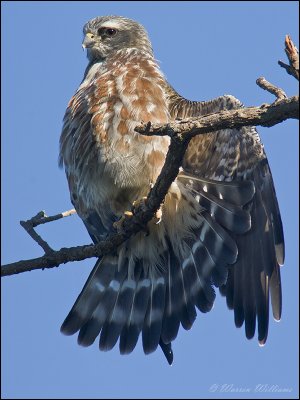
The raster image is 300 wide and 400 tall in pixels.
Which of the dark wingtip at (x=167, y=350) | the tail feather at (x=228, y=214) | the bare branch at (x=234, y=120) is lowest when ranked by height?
the dark wingtip at (x=167, y=350)

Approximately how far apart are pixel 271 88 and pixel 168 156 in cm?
73

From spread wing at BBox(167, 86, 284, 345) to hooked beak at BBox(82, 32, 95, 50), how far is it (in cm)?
153

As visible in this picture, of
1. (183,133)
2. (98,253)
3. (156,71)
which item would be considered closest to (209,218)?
(98,253)

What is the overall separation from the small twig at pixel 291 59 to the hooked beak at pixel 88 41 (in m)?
3.58

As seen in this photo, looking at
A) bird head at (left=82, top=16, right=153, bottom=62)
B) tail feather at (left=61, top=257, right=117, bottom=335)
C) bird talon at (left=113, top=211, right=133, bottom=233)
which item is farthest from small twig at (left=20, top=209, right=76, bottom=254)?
bird head at (left=82, top=16, right=153, bottom=62)

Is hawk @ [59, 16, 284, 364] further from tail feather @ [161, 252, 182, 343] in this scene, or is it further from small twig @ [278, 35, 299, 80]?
small twig @ [278, 35, 299, 80]

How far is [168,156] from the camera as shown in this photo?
178 inches

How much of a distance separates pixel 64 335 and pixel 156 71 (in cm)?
221

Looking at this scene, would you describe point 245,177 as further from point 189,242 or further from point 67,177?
point 67,177

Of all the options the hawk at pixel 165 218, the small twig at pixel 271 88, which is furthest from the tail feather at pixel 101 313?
the small twig at pixel 271 88

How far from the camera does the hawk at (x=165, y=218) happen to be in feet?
19.2

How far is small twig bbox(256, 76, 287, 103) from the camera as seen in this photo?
4.00 m

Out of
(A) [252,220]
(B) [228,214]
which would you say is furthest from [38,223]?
(A) [252,220]

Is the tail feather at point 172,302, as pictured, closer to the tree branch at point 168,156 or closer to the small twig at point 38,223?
the tree branch at point 168,156
